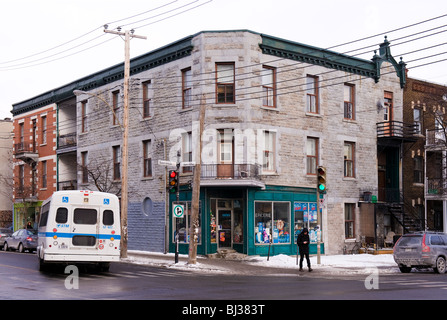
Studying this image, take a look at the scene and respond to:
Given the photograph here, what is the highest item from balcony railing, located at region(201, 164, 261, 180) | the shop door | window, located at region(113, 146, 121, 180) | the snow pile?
window, located at region(113, 146, 121, 180)

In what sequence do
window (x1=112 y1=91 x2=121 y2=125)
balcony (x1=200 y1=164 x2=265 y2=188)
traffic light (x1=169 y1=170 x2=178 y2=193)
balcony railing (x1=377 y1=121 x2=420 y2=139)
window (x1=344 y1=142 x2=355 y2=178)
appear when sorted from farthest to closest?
window (x1=112 y1=91 x2=121 y2=125)
balcony railing (x1=377 y1=121 x2=420 y2=139)
window (x1=344 y1=142 x2=355 y2=178)
balcony (x1=200 y1=164 x2=265 y2=188)
traffic light (x1=169 y1=170 x2=178 y2=193)

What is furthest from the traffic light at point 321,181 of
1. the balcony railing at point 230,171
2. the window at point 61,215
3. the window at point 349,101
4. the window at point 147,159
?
the window at point 147,159

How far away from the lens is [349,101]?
35031mm

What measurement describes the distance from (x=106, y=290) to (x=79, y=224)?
5.85m

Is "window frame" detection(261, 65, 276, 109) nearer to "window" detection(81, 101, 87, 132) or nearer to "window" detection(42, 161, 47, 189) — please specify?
"window" detection(81, 101, 87, 132)

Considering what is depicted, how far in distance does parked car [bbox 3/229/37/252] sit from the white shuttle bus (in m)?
13.1

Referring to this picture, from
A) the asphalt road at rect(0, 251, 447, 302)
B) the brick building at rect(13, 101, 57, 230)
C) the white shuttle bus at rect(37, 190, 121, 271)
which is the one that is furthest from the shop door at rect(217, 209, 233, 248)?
the brick building at rect(13, 101, 57, 230)

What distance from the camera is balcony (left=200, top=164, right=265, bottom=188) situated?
28.7 metres

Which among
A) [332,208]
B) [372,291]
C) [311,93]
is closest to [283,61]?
[311,93]

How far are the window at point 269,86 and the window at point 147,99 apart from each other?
22.9 feet

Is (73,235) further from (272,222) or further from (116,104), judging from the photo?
(116,104)

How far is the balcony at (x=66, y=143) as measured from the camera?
41.8 m

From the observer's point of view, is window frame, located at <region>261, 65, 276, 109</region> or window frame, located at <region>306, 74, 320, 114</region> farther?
window frame, located at <region>306, 74, 320, 114</region>
